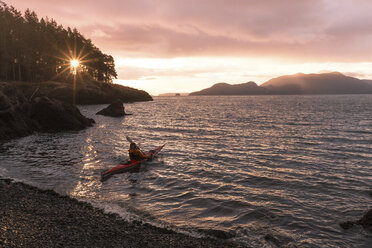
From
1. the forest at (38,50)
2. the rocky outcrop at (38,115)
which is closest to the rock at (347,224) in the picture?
the rocky outcrop at (38,115)

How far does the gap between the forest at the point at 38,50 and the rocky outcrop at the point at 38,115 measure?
45062 mm

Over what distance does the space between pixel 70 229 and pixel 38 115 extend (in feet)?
107

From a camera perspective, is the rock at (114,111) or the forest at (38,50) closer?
the rock at (114,111)

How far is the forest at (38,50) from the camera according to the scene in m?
74.2

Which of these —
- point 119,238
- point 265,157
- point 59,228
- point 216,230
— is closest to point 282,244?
point 216,230

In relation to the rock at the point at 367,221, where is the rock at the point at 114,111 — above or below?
above

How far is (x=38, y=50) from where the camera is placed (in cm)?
8412

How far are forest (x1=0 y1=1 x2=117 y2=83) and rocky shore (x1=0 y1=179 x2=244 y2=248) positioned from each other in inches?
2996

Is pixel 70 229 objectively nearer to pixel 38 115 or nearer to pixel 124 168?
pixel 124 168

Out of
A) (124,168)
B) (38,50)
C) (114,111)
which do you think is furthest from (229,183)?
(38,50)

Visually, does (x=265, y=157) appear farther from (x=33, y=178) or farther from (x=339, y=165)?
(x=33, y=178)

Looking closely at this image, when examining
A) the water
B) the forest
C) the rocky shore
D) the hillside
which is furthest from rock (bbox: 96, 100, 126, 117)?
the rocky shore

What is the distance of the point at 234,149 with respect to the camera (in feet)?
84.0

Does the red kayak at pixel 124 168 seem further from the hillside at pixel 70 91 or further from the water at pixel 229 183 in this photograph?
the hillside at pixel 70 91
